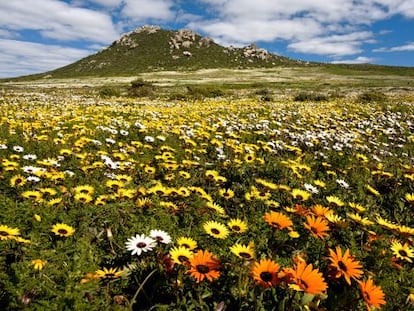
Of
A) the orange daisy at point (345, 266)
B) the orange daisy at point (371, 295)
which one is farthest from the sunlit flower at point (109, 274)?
the orange daisy at point (371, 295)

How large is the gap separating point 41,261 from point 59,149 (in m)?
4.10

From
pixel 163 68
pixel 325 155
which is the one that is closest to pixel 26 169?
pixel 325 155

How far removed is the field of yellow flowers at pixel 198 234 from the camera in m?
2.58

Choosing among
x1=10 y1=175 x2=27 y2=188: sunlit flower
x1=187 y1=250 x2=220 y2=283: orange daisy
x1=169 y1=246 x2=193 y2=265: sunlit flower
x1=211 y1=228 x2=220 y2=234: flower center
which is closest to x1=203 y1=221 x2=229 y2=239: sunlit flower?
x1=211 y1=228 x2=220 y2=234: flower center

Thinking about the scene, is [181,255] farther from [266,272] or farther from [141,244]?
[266,272]

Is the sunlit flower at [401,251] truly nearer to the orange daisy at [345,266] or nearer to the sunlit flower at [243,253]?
the orange daisy at [345,266]

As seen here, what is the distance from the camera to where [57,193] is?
4.59 meters

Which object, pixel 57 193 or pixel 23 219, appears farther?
pixel 57 193

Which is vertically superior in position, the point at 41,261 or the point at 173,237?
the point at 41,261

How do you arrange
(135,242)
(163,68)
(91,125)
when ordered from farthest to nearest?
(163,68)
(91,125)
(135,242)

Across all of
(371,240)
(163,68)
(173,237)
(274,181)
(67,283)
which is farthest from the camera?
(163,68)

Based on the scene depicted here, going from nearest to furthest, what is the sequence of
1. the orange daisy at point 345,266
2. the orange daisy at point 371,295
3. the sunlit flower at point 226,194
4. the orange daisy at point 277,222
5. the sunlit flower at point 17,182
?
the orange daisy at point 371,295 < the orange daisy at point 345,266 < the orange daisy at point 277,222 < the sunlit flower at point 17,182 < the sunlit flower at point 226,194

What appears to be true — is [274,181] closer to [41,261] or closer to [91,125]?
[41,261]

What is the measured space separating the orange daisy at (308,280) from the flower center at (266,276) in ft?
0.48
